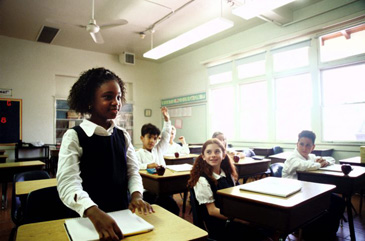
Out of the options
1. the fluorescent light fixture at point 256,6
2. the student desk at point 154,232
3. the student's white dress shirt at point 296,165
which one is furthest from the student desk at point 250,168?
the student desk at point 154,232

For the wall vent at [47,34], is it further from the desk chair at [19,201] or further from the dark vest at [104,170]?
the dark vest at [104,170]

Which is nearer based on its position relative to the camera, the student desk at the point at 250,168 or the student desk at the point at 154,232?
the student desk at the point at 154,232

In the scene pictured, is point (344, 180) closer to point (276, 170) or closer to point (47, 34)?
point (276, 170)

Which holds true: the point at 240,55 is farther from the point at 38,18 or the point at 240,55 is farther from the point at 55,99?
the point at 55,99

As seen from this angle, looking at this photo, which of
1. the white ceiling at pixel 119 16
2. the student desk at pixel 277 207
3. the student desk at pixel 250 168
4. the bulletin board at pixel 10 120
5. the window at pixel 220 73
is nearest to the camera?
the student desk at pixel 277 207

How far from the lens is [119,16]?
507cm

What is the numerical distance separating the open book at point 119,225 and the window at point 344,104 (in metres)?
4.45

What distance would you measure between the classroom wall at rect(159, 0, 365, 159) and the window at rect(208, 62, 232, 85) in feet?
0.63

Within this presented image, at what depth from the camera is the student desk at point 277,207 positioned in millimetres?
1352

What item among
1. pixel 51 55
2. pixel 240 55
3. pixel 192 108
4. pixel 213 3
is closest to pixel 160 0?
pixel 213 3

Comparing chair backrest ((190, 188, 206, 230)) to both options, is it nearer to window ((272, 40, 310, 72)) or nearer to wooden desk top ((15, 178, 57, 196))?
wooden desk top ((15, 178, 57, 196))

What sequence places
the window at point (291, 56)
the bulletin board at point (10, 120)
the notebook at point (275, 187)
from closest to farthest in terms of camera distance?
the notebook at point (275, 187) → the window at point (291, 56) → the bulletin board at point (10, 120)

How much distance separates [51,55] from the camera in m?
6.60

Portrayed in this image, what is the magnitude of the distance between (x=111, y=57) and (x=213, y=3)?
4034 mm
